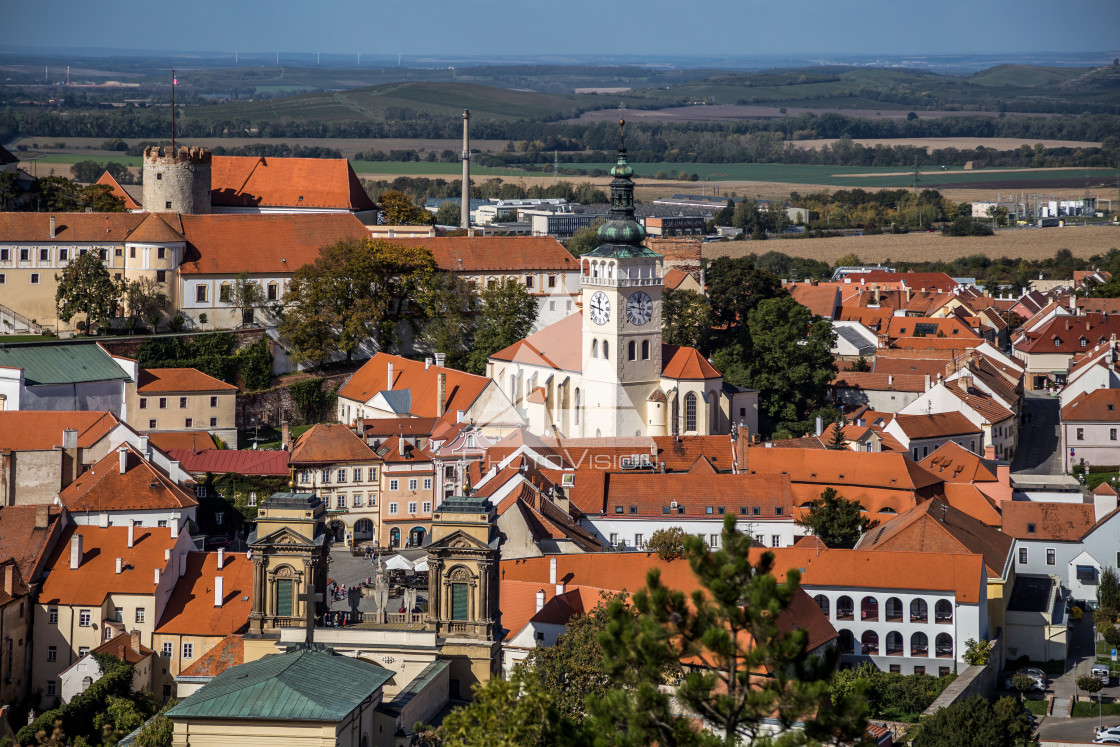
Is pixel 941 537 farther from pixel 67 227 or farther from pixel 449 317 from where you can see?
pixel 67 227

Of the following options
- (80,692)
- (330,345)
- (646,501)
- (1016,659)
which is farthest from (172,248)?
(1016,659)

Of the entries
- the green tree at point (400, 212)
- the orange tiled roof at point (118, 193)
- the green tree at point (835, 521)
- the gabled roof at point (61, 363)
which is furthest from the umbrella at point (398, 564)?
the green tree at point (400, 212)

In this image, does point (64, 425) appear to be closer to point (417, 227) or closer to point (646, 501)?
point (646, 501)

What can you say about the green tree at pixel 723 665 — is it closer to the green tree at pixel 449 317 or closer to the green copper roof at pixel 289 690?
the green copper roof at pixel 289 690

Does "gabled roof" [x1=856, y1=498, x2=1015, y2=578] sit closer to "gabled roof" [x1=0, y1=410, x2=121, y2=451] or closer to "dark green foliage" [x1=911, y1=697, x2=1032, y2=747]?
"dark green foliage" [x1=911, y1=697, x2=1032, y2=747]

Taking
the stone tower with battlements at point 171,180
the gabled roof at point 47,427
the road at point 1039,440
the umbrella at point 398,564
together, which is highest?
the stone tower with battlements at point 171,180
